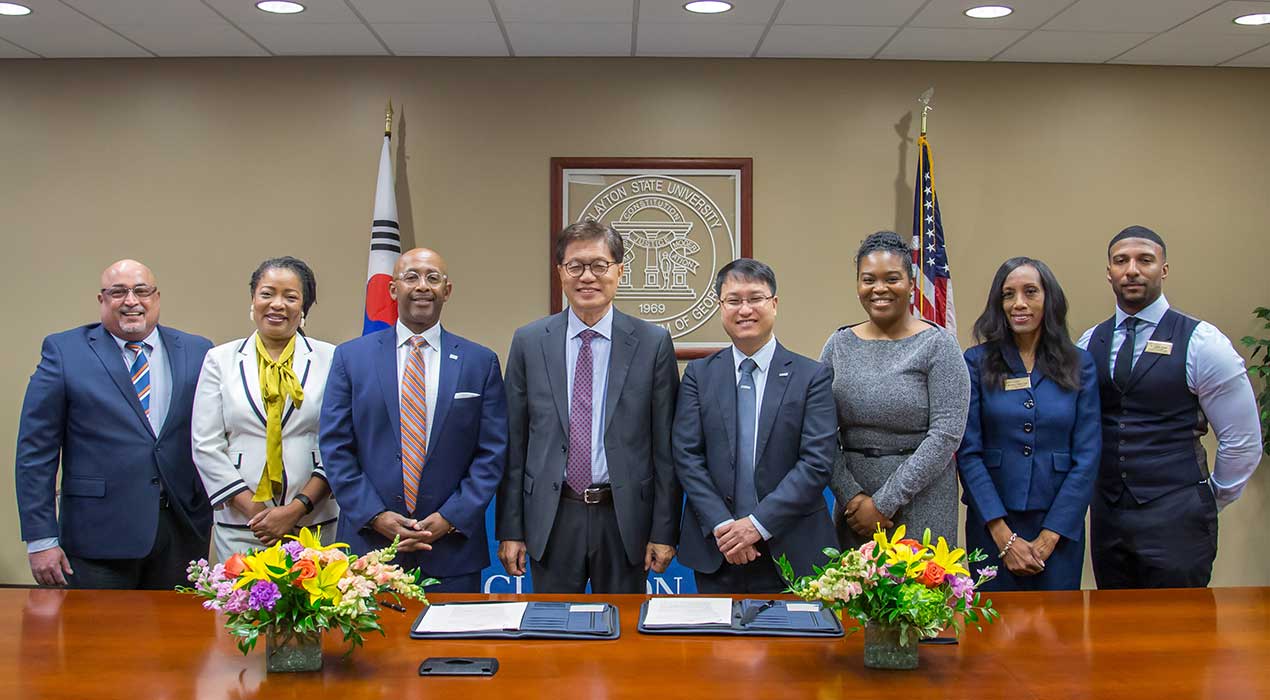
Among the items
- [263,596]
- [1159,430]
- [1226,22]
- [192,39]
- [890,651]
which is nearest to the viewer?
[263,596]

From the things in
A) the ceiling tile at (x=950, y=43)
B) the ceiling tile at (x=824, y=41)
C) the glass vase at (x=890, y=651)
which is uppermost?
the ceiling tile at (x=824, y=41)

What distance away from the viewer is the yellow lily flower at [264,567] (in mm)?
1850

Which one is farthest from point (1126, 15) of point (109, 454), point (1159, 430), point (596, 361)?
point (109, 454)

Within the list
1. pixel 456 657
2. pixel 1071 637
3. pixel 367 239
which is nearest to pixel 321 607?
pixel 456 657

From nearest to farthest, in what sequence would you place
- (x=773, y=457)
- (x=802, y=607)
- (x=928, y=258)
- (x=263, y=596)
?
(x=263, y=596) < (x=802, y=607) < (x=773, y=457) < (x=928, y=258)

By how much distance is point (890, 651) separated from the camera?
6.33 feet

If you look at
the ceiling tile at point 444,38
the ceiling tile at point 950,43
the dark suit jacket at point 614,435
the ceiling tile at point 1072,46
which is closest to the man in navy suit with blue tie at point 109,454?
the dark suit jacket at point 614,435

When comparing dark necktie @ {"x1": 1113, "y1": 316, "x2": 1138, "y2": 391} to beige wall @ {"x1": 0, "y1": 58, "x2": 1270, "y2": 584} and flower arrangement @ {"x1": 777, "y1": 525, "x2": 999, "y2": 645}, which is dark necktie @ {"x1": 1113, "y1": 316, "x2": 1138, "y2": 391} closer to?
flower arrangement @ {"x1": 777, "y1": 525, "x2": 999, "y2": 645}

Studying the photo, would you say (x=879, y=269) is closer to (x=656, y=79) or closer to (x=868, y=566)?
(x=868, y=566)

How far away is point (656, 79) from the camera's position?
209 inches

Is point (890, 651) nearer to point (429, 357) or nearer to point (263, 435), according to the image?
point (429, 357)

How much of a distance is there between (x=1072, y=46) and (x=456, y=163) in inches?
131

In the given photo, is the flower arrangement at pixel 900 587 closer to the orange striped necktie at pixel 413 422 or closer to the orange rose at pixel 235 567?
the orange rose at pixel 235 567

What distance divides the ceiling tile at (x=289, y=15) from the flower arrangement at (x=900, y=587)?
361 centimetres
